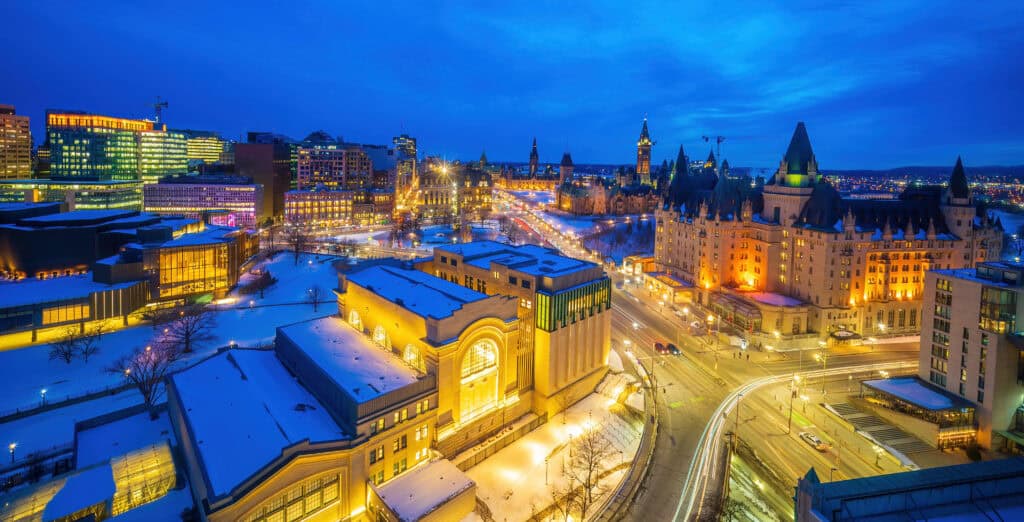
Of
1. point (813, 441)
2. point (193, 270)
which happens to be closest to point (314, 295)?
point (193, 270)

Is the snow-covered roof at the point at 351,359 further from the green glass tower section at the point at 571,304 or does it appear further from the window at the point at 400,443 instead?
the green glass tower section at the point at 571,304

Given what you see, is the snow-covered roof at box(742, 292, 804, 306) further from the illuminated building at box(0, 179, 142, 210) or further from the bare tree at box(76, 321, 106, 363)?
the illuminated building at box(0, 179, 142, 210)

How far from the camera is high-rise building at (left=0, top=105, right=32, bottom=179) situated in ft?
528

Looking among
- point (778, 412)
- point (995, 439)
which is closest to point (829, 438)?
point (778, 412)

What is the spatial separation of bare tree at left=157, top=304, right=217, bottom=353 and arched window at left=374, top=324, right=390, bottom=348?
26001 mm

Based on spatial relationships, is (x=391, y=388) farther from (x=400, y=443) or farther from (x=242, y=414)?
(x=242, y=414)

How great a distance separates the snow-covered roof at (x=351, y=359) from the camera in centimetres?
3741

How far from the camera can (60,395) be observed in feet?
161

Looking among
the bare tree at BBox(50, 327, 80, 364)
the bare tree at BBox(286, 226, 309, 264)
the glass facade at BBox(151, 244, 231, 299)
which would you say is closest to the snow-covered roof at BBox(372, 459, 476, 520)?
the bare tree at BBox(50, 327, 80, 364)

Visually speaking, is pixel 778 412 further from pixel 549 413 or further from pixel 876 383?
pixel 549 413

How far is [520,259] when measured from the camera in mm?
56594

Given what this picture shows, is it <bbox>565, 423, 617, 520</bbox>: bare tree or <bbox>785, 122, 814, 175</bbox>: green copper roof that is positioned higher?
<bbox>785, 122, 814, 175</bbox>: green copper roof

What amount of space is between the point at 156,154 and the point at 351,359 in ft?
626

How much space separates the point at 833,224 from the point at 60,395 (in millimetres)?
89267
